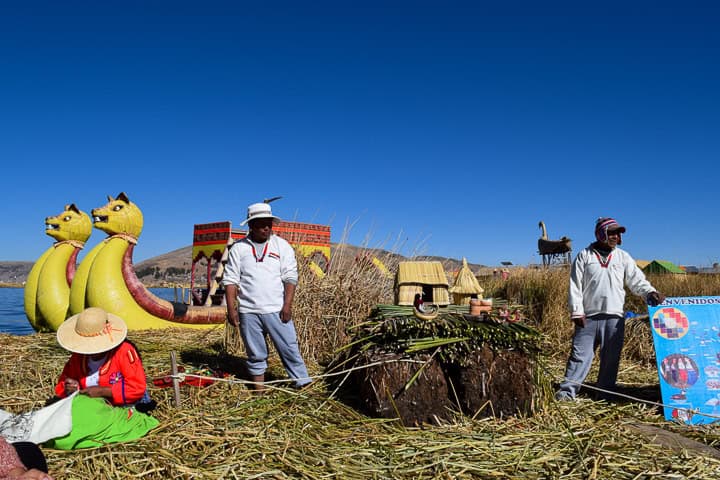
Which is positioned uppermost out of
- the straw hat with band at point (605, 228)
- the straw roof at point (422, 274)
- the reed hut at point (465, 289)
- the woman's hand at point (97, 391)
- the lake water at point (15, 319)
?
the straw hat with band at point (605, 228)

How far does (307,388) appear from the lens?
4.75 m

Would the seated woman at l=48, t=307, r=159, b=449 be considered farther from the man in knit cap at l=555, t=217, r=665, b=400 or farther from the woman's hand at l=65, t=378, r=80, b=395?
the man in knit cap at l=555, t=217, r=665, b=400

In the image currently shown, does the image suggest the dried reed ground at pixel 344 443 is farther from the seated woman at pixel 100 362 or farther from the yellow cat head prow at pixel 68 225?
the yellow cat head prow at pixel 68 225

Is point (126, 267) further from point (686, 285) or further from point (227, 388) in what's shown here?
point (686, 285)

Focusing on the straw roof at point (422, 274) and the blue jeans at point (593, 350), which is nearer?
the blue jeans at point (593, 350)

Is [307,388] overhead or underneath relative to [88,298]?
underneath

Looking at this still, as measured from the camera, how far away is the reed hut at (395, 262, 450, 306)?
5.18 metres

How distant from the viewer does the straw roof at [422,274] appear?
5.18m

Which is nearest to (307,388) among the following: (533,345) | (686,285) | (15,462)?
(533,345)

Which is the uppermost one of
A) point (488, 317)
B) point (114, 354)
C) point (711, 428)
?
point (488, 317)

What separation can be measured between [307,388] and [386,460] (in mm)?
1681

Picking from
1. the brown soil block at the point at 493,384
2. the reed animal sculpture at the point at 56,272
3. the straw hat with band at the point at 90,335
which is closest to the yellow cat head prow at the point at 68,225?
the reed animal sculpture at the point at 56,272

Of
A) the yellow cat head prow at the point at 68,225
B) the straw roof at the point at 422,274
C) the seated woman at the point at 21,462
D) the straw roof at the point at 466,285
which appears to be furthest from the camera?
the yellow cat head prow at the point at 68,225

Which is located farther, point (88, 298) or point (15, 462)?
point (88, 298)
